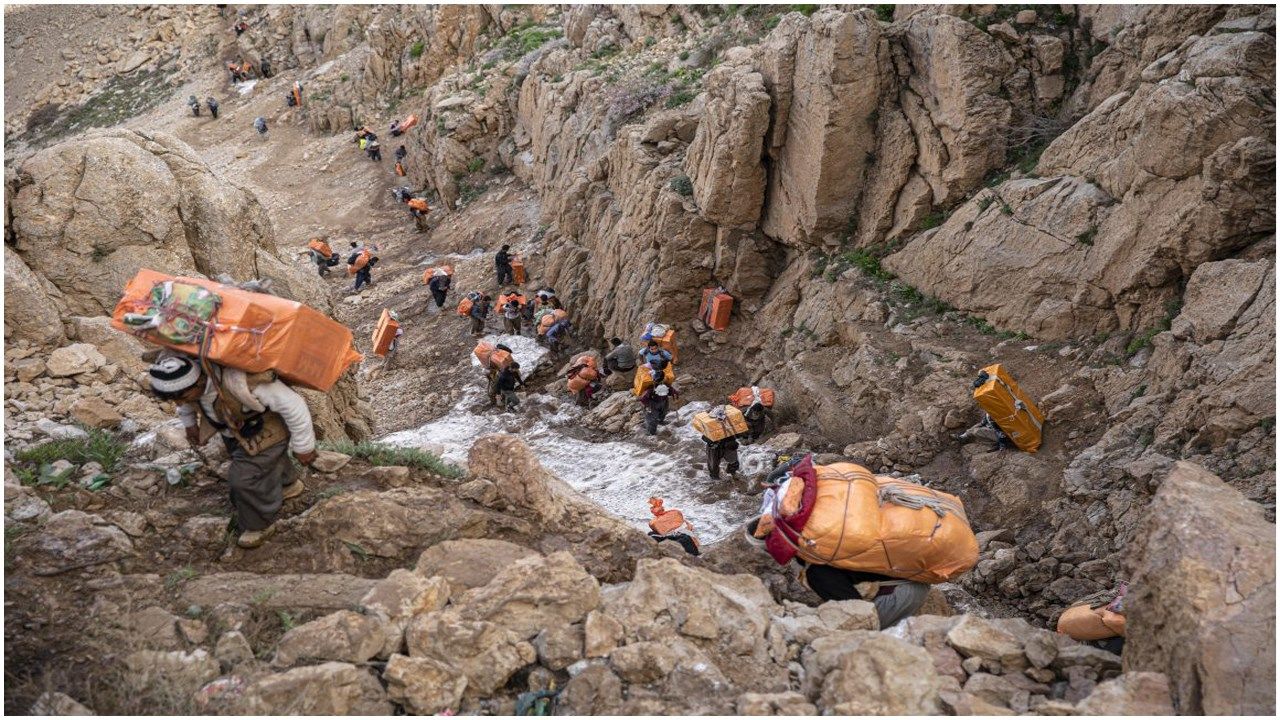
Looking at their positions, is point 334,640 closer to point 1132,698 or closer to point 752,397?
point 1132,698

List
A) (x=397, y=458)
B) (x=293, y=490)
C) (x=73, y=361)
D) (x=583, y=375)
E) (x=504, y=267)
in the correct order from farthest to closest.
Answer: (x=504, y=267)
(x=583, y=375)
(x=73, y=361)
(x=397, y=458)
(x=293, y=490)

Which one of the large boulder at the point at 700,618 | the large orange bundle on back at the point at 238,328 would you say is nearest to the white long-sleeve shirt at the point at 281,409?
the large orange bundle on back at the point at 238,328

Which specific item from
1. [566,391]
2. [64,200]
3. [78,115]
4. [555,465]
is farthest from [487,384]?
[78,115]

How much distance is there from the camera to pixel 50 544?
554 cm

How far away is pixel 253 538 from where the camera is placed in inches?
233

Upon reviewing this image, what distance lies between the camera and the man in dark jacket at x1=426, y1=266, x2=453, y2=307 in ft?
71.6

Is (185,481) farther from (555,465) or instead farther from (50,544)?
(555,465)

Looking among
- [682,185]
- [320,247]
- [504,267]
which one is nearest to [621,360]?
[682,185]

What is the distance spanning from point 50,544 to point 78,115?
46914mm

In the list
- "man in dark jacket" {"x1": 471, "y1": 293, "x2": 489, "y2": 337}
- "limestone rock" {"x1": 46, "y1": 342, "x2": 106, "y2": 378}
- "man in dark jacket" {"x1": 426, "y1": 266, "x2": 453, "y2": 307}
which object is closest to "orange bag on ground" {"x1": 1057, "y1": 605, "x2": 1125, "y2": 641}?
"limestone rock" {"x1": 46, "y1": 342, "x2": 106, "y2": 378}

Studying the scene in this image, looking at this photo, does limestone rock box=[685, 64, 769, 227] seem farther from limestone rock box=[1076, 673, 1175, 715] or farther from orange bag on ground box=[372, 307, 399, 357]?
limestone rock box=[1076, 673, 1175, 715]

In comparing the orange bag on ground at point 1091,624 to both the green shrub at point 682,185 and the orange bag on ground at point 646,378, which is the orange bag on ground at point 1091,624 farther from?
the green shrub at point 682,185

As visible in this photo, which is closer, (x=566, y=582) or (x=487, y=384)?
(x=566, y=582)

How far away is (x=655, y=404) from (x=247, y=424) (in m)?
8.82
